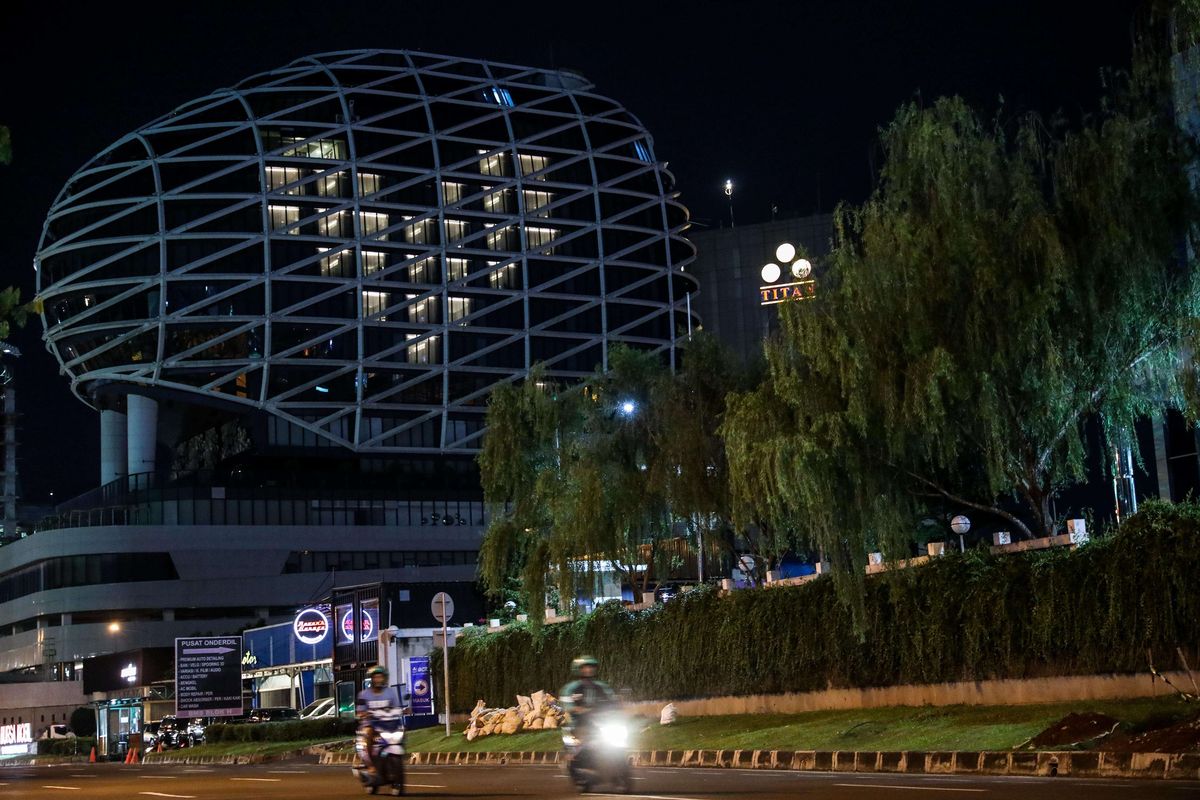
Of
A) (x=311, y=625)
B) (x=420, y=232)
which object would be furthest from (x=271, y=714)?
(x=420, y=232)

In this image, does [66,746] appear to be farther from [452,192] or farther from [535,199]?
[535,199]

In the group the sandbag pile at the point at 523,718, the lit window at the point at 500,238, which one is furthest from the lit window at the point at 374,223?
the sandbag pile at the point at 523,718

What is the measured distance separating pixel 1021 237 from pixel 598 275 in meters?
110

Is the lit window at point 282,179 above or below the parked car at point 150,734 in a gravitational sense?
above

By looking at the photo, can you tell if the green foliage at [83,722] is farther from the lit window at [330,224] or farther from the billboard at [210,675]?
the lit window at [330,224]

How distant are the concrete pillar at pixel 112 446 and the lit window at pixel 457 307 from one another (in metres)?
30.8

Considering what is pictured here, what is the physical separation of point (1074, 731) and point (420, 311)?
110 metres

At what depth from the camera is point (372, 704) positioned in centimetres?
1948

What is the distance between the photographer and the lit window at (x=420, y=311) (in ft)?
412

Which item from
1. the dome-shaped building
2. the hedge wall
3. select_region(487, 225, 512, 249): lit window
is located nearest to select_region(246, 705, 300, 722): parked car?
the hedge wall

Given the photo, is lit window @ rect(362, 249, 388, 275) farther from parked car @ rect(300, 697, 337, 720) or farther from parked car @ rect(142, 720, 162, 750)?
parked car @ rect(300, 697, 337, 720)

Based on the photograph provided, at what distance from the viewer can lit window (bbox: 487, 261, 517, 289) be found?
129 meters

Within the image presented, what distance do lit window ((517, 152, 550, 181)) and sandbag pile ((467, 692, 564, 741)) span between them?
9928 cm

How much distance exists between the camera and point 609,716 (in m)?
17.5
